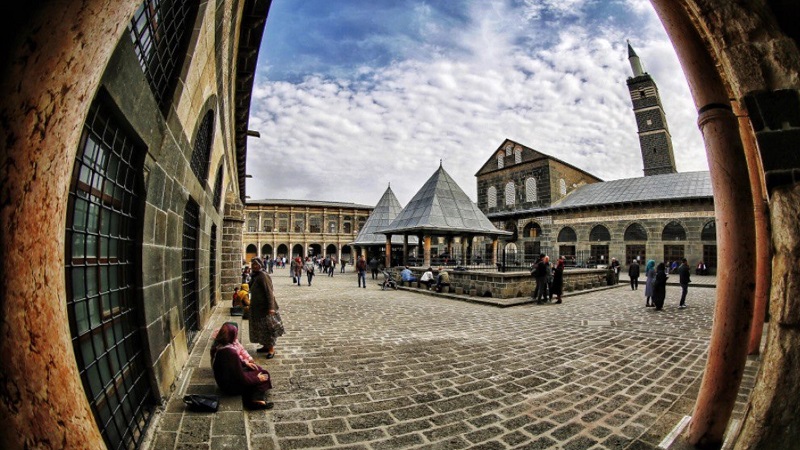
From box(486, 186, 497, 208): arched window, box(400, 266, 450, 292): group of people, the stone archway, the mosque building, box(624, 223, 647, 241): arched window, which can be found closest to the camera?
the stone archway

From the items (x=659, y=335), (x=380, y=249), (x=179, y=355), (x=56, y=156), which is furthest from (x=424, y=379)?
(x=380, y=249)

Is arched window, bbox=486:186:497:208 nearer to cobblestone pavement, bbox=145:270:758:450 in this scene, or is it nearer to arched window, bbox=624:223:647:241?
arched window, bbox=624:223:647:241

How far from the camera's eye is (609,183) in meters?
31.5

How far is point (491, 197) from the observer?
39.9 m

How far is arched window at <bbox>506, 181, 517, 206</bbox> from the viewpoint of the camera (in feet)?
123

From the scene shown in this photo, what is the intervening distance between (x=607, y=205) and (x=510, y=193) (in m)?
11.3

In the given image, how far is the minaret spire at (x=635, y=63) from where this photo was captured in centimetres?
4578

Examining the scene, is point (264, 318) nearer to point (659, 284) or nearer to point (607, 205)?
point (659, 284)

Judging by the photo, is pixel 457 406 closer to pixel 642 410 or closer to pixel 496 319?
pixel 642 410

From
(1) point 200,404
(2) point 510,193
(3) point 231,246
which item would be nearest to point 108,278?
(1) point 200,404

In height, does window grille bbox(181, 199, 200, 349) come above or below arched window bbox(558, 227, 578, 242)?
below

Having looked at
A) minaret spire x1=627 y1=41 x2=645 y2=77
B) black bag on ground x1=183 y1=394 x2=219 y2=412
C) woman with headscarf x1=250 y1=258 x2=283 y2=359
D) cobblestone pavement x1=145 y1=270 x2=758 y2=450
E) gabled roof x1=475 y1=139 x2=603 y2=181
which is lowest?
cobblestone pavement x1=145 y1=270 x2=758 y2=450

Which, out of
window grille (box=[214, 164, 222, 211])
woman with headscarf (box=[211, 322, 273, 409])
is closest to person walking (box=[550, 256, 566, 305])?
woman with headscarf (box=[211, 322, 273, 409])

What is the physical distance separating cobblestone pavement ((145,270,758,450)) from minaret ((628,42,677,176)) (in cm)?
4303
